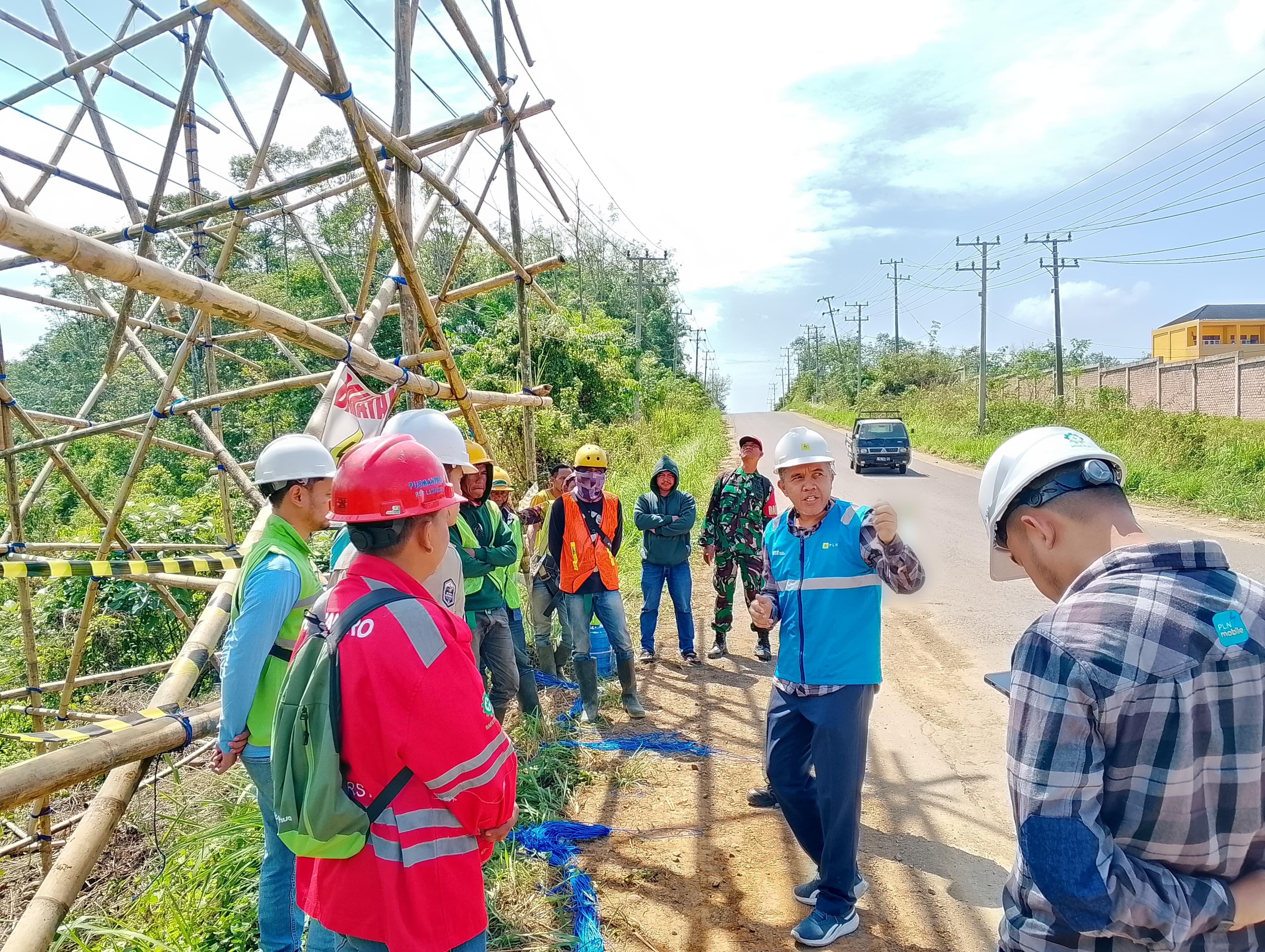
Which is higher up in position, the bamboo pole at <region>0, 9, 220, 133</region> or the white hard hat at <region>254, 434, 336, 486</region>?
the bamboo pole at <region>0, 9, 220, 133</region>

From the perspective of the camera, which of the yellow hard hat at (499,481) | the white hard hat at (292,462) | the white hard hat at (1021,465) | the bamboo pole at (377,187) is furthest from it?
the yellow hard hat at (499,481)

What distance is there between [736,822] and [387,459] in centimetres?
310

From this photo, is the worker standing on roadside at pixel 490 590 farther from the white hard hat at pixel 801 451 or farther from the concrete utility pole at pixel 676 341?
the concrete utility pole at pixel 676 341

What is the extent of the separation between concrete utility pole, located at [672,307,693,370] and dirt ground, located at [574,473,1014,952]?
42.0 meters

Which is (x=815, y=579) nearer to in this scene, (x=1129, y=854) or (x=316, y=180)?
(x=1129, y=854)

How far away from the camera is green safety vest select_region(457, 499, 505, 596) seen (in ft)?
14.7

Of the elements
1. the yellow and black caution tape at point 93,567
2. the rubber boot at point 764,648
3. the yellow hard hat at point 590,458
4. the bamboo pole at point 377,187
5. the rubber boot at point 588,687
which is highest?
the bamboo pole at point 377,187

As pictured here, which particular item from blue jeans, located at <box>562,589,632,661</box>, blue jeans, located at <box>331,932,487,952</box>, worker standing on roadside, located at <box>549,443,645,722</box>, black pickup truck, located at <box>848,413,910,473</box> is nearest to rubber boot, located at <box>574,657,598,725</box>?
worker standing on roadside, located at <box>549,443,645,722</box>

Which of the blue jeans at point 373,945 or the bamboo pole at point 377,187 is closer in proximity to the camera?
the blue jeans at point 373,945

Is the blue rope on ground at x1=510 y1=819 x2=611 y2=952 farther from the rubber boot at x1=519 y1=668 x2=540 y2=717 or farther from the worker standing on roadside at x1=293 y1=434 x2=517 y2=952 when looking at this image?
the worker standing on roadside at x1=293 y1=434 x2=517 y2=952

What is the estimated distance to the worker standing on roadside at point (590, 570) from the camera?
18.0ft

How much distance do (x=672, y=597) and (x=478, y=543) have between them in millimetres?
2527

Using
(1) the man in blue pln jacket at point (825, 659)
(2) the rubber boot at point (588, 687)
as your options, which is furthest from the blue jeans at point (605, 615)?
(1) the man in blue pln jacket at point (825, 659)

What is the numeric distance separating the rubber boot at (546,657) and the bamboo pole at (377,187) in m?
2.36
